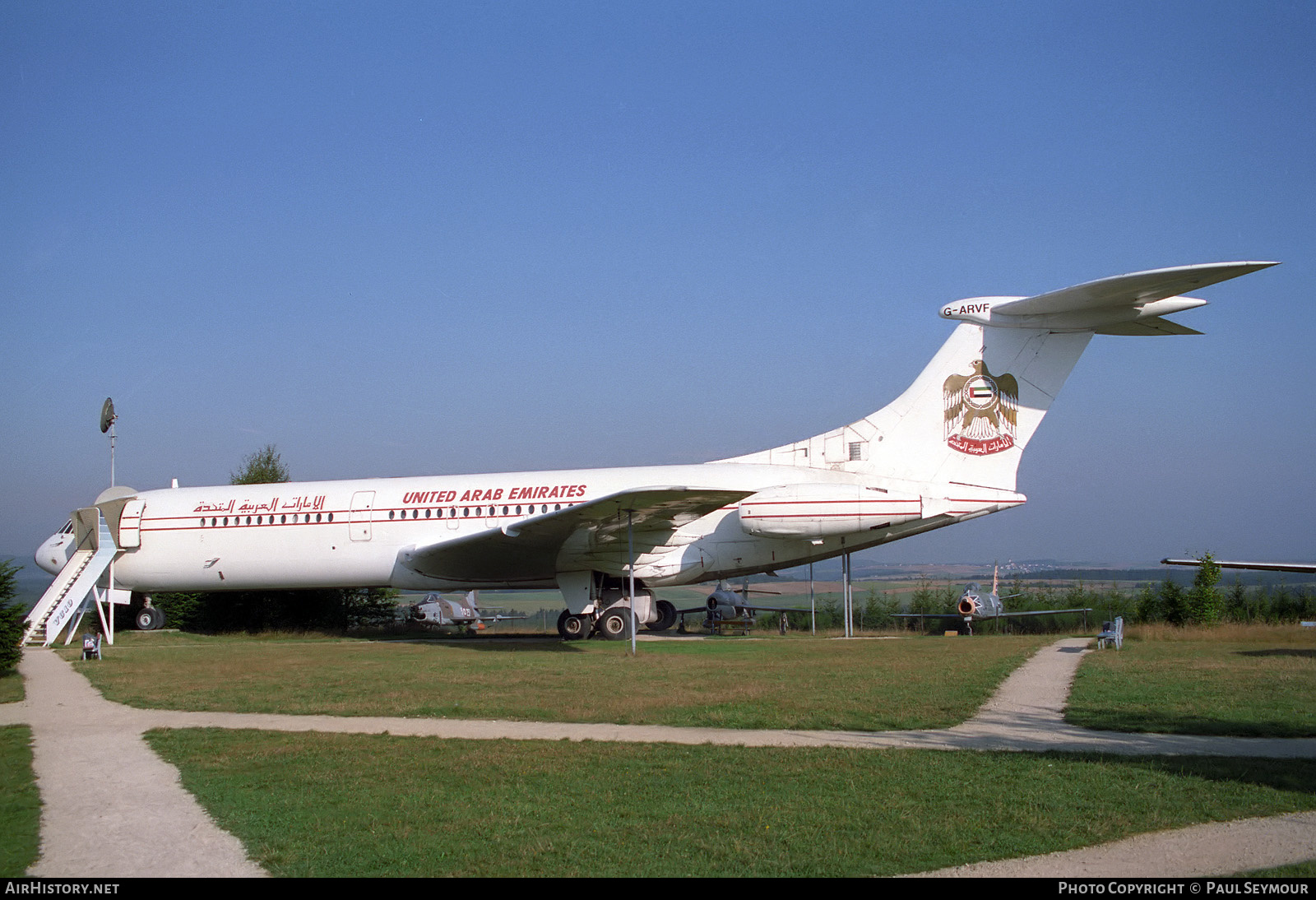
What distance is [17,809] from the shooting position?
23.4 ft

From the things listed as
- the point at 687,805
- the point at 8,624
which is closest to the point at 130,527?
the point at 8,624

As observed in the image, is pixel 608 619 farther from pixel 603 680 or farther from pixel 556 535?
pixel 603 680

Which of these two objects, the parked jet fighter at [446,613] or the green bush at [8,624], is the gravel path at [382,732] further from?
the parked jet fighter at [446,613]

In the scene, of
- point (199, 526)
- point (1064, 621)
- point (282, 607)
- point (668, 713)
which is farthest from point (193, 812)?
point (1064, 621)

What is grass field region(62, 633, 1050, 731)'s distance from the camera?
11.3 metres

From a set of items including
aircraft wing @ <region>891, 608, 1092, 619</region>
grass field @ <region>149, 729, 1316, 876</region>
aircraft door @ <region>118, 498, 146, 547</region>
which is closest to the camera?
grass field @ <region>149, 729, 1316, 876</region>

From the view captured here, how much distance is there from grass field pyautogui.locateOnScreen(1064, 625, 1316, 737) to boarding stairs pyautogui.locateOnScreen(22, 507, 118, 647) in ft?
67.1

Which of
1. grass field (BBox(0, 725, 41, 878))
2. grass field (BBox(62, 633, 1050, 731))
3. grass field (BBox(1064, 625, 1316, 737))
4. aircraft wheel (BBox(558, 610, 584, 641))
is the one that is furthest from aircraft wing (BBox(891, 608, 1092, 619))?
grass field (BBox(0, 725, 41, 878))

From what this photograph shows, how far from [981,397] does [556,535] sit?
373 inches

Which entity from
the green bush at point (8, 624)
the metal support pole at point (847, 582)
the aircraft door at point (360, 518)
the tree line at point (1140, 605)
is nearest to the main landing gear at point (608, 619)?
the metal support pole at point (847, 582)

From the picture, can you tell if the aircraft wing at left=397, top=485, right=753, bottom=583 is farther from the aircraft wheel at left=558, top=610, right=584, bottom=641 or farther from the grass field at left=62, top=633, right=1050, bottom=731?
the grass field at left=62, top=633, right=1050, bottom=731

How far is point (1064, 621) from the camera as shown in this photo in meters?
35.9

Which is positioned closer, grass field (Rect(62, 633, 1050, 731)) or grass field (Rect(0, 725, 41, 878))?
grass field (Rect(0, 725, 41, 878))

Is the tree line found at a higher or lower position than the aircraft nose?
lower
